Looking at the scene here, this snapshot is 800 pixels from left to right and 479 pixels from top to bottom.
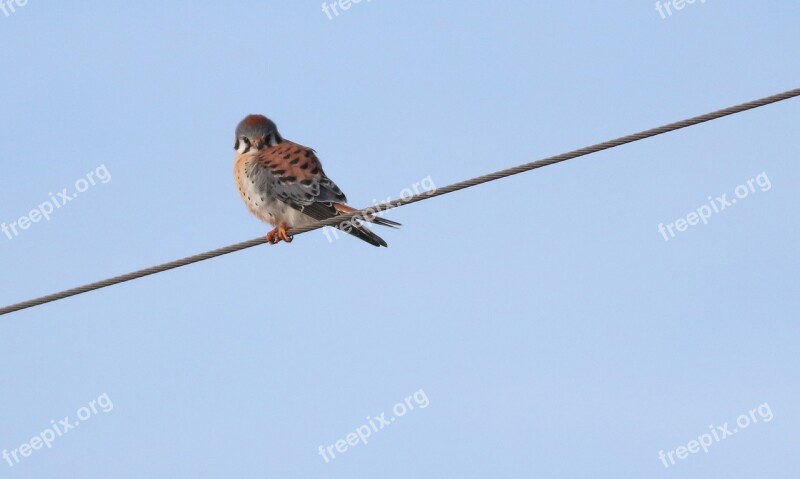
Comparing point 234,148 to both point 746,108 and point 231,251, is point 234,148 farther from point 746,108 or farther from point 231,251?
point 746,108

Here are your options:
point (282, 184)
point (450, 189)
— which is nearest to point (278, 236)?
point (282, 184)

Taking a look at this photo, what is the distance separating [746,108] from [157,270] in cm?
313

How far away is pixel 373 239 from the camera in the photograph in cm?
959

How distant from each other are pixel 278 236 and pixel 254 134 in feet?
4.58

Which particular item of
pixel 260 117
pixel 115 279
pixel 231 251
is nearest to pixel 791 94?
pixel 231 251

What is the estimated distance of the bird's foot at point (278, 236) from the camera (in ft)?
31.8

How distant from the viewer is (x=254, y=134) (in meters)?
10.9

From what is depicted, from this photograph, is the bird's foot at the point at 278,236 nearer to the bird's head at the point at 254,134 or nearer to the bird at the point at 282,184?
the bird at the point at 282,184

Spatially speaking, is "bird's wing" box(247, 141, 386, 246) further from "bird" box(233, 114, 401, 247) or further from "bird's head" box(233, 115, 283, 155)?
"bird's head" box(233, 115, 283, 155)

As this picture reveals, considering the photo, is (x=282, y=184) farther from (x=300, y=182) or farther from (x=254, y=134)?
(x=254, y=134)

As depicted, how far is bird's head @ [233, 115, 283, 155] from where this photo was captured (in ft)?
35.7

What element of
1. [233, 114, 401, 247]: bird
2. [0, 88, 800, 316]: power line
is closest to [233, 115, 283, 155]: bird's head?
[233, 114, 401, 247]: bird

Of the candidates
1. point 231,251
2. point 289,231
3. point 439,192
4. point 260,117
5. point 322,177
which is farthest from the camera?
point 260,117

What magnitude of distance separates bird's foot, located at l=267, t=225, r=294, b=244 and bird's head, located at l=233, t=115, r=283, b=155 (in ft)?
4.12
